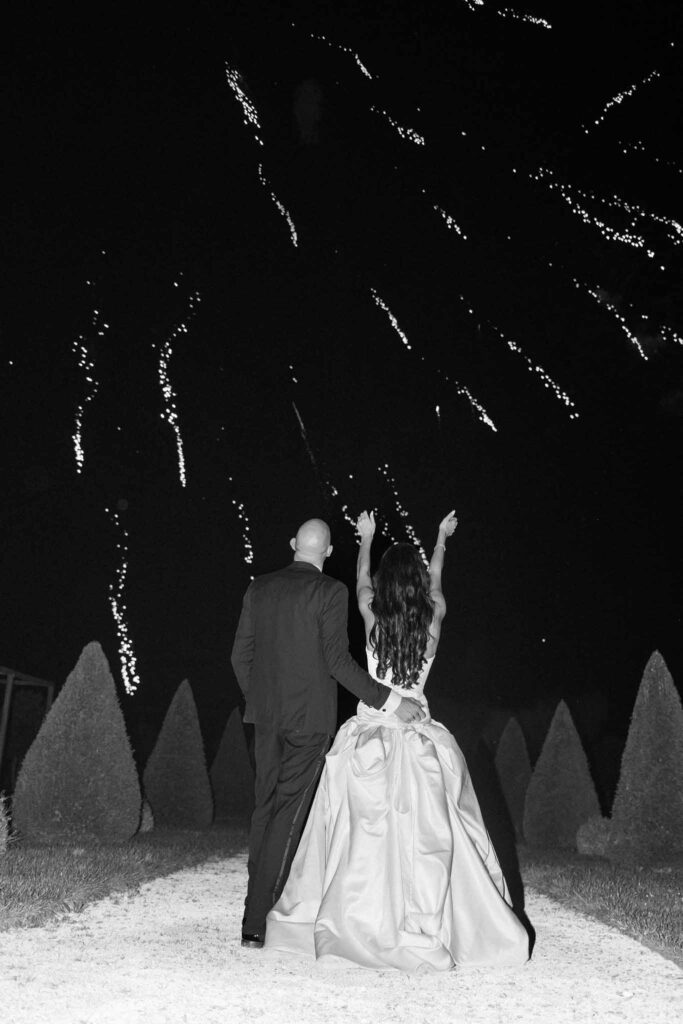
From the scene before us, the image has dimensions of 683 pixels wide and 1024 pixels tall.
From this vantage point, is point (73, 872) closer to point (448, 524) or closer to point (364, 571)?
point (364, 571)

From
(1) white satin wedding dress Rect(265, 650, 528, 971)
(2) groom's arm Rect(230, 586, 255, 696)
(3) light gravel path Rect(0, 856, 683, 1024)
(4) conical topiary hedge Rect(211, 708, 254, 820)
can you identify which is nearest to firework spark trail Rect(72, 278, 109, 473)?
(4) conical topiary hedge Rect(211, 708, 254, 820)

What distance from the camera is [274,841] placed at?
16.6 ft

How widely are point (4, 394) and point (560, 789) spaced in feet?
55.4

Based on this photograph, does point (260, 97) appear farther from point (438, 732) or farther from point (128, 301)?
point (438, 732)

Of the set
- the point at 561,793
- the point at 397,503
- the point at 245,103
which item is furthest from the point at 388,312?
the point at 397,503

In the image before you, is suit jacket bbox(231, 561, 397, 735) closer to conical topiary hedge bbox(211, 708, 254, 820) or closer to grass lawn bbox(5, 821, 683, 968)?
grass lawn bbox(5, 821, 683, 968)

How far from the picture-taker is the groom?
5062 millimetres

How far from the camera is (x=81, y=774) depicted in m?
10.7

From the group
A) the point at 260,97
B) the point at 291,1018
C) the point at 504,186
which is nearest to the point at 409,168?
the point at 504,186

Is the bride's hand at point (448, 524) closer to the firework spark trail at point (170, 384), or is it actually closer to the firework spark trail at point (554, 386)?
the firework spark trail at point (170, 384)

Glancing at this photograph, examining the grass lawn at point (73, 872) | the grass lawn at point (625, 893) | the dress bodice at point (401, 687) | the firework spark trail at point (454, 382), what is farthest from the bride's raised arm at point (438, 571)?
the firework spark trail at point (454, 382)

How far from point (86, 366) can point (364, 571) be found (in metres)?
21.5

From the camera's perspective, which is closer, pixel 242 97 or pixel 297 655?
pixel 297 655

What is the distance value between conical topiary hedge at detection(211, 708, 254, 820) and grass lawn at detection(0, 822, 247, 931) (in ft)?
31.3
